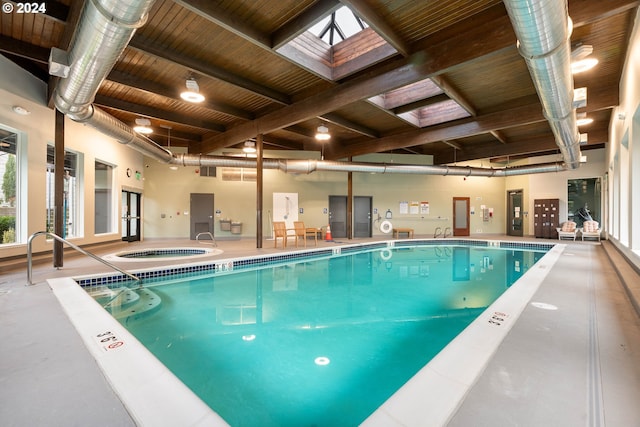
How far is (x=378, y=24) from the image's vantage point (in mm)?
3221

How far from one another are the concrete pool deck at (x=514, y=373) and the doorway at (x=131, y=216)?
5.72 meters

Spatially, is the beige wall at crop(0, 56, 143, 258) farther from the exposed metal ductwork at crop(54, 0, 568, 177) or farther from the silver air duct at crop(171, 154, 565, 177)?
the silver air duct at crop(171, 154, 565, 177)

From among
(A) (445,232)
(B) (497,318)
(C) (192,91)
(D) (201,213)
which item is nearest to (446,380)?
(B) (497,318)

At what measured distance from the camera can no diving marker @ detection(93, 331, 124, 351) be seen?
191cm

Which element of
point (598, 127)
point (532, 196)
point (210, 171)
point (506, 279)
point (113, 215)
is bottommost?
point (506, 279)

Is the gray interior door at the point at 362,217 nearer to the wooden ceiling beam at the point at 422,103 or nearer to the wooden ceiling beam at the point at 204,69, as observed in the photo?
the wooden ceiling beam at the point at 422,103

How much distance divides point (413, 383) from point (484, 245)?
905cm

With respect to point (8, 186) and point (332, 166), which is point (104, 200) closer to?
point (8, 186)

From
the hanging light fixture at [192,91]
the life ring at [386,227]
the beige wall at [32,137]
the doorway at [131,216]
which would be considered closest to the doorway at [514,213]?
the life ring at [386,227]

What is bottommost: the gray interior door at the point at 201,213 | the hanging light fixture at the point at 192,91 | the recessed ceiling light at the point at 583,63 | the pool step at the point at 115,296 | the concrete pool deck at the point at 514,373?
the pool step at the point at 115,296

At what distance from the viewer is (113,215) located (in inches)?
283

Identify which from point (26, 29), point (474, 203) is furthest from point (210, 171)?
point (474, 203)

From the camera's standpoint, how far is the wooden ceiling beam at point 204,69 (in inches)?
147

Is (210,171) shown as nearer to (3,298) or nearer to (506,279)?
(3,298)
